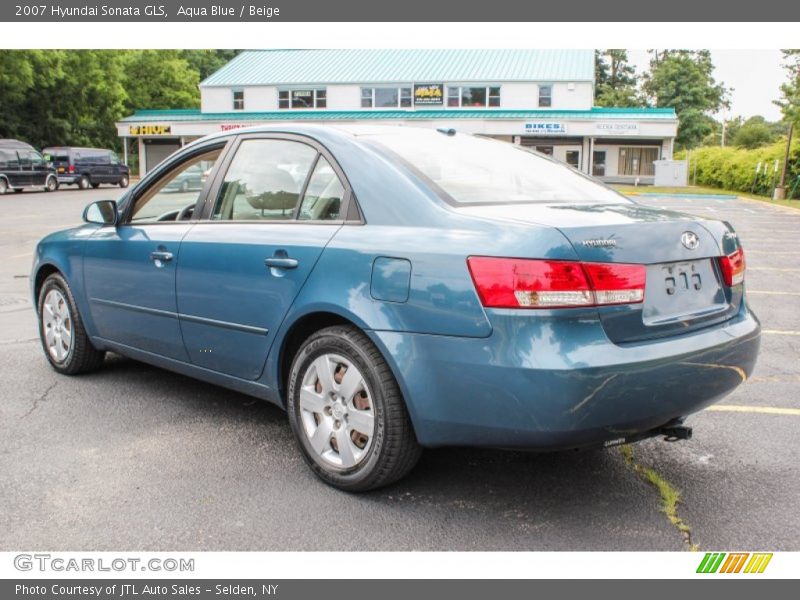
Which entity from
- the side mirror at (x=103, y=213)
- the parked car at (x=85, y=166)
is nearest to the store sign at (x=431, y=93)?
the parked car at (x=85, y=166)

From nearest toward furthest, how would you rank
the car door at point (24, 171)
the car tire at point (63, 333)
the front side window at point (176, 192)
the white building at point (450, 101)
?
the front side window at point (176, 192), the car tire at point (63, 333), the car door at point (24, 171), the white building at point (450, 101)

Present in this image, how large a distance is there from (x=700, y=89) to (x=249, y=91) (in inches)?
1565

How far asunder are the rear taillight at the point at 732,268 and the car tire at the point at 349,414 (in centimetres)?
148

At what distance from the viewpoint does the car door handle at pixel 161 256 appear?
14.4ft

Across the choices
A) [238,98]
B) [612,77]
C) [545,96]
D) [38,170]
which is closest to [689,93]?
[612,77]

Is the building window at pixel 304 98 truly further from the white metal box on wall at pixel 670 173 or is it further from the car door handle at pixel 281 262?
the car door handle at pixel 281 262

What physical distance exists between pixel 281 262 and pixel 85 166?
121 ft

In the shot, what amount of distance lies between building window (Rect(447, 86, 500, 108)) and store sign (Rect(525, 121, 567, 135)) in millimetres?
2659

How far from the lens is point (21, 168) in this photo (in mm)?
32000

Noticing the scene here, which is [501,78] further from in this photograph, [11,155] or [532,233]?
[532,233]

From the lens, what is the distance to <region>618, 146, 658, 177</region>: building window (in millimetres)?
55188

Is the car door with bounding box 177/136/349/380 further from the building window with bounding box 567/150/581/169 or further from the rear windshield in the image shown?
the building window with bounding box 567/150/581/169

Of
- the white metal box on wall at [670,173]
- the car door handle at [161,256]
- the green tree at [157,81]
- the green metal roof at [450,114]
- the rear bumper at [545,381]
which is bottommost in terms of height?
the white metal box on wall at [670,173]

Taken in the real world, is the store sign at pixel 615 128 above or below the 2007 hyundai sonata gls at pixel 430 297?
above
